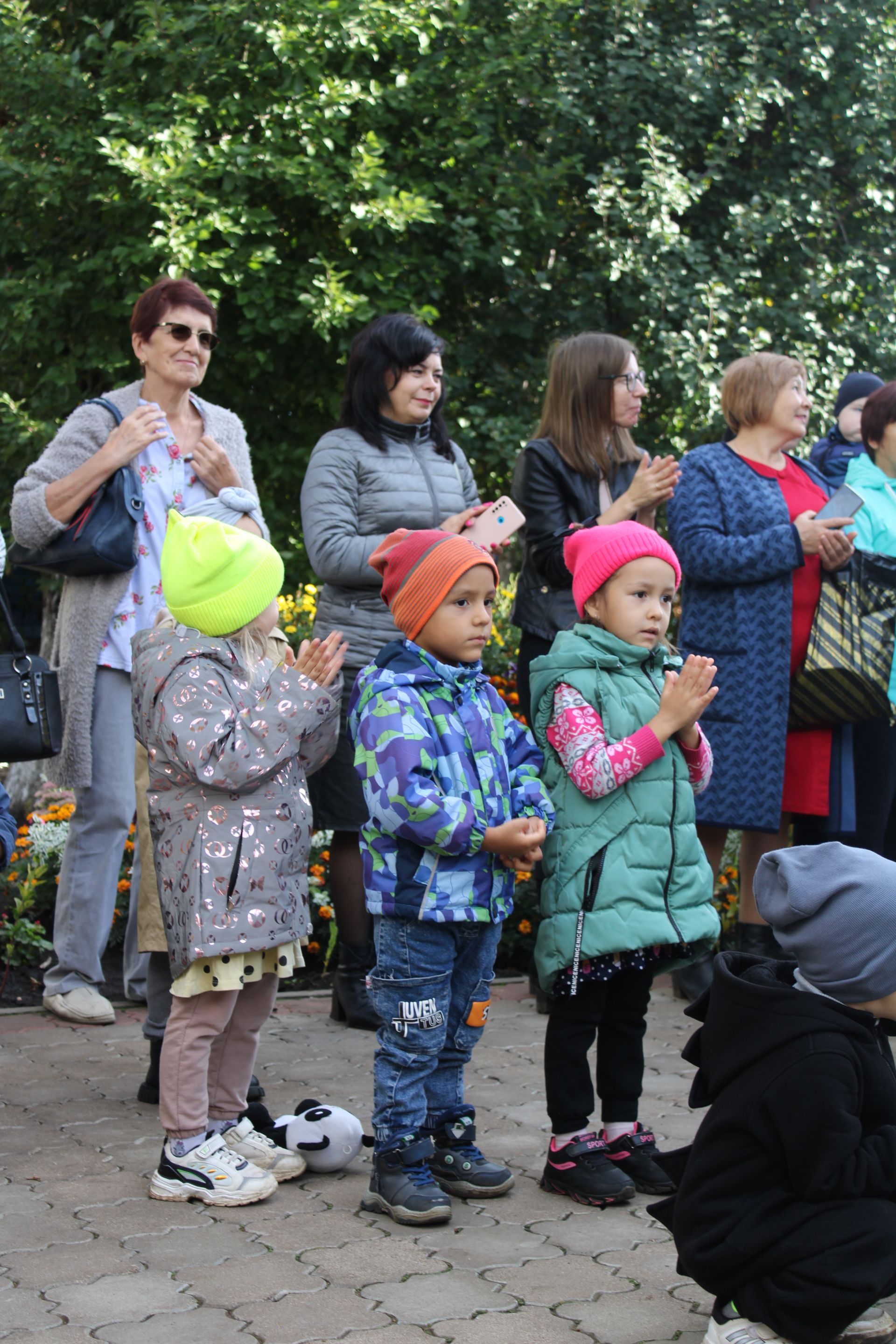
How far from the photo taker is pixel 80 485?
15.5ft

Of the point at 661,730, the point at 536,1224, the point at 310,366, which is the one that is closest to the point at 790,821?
the point at 661,730

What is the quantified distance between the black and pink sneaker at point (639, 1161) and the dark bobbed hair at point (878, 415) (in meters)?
3.00

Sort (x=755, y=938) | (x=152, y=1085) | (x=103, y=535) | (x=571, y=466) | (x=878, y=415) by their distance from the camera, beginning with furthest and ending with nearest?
(x=878, y=415), (x=755, y=938), (x=571, y=466), (x=103, y=535), (x=152, y=1085)

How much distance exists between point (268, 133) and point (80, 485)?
4772 millimetres

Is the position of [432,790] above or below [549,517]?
below

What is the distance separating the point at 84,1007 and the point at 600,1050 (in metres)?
2.16

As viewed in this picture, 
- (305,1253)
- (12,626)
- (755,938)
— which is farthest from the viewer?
(755,938)

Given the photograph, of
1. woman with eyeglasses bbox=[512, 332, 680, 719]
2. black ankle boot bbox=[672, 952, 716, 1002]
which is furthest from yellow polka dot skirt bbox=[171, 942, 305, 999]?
black ankle boot bbox=[672, 952, 716, 1002]

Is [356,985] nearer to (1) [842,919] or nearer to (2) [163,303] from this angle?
(2) [163,303]

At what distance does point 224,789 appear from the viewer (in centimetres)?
362

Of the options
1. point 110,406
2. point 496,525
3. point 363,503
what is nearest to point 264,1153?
point 496,525

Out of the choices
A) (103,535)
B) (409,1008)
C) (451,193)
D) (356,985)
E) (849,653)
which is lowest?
(356,985)

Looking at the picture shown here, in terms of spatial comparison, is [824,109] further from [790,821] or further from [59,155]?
[790,821]

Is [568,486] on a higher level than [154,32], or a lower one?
lower
